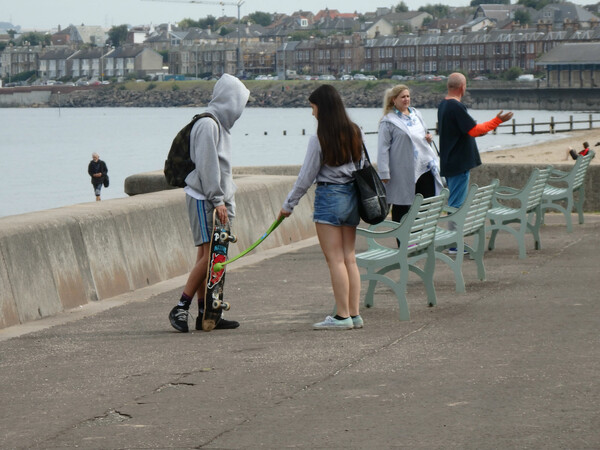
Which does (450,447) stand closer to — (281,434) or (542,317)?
(281,434)

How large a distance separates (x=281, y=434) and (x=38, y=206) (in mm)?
51579

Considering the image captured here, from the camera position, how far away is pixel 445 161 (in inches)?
466

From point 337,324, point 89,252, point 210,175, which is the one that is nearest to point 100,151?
point 89,252

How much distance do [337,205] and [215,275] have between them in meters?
0.97

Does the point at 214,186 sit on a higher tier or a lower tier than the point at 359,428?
higher

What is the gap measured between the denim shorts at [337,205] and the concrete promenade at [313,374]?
75 centimetres

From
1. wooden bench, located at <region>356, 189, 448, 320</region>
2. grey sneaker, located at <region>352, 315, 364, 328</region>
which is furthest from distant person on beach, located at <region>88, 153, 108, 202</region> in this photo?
grey sneaker, located at <region>352, 315, 364, 328</region>

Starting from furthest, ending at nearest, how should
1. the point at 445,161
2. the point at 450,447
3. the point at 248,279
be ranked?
the point at 445,161, the point at 248,279, the point at 450,447

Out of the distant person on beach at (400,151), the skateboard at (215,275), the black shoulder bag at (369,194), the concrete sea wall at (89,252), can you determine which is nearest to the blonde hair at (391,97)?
the distant person on beach at (400,151)

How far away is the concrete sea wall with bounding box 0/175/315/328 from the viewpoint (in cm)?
873

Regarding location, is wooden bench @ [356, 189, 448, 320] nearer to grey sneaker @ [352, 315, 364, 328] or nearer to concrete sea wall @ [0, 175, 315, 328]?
grey sneaker @ [352, 315, 364, 328]

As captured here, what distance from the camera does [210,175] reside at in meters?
7.93

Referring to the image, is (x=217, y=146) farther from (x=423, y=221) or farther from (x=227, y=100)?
(x=423, y=221)

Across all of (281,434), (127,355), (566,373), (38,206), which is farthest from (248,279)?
(38,206)
